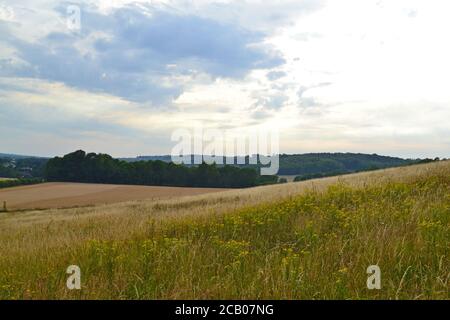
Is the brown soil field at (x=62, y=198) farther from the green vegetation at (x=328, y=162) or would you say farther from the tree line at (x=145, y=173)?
the green vegetation at (x=328, y=162)

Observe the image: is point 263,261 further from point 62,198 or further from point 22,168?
point 22,168

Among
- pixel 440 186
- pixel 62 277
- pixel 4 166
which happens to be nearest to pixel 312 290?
pixel 62 277

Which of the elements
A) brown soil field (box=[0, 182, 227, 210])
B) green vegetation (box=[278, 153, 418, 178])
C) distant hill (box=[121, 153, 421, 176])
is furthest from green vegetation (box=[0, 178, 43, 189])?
green vegetation (box=[278, 153, 418, 178])

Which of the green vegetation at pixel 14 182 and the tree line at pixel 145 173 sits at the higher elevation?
the tree line at pixel 145 173

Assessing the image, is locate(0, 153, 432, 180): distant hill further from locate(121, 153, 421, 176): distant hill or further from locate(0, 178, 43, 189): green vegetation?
locate(0, 178, 43, 189): green vegetation

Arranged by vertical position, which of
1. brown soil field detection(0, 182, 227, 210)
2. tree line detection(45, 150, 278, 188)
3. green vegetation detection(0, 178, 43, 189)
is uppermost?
tree line detection(45, 150, 278, 188)

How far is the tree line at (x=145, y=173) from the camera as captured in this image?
8838 cm

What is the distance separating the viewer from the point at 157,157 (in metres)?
92.1

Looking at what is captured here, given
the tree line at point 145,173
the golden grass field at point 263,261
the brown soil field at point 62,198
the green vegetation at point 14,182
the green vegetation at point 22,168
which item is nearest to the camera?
the golden grass field at point 263,261

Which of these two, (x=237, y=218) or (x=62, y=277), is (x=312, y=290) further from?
(x=237, y=218)

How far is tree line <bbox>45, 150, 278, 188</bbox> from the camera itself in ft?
290

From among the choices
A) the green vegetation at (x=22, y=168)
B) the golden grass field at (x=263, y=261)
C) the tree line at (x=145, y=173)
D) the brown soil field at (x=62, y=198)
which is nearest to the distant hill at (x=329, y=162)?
the tree line at (x=145, y=173)
